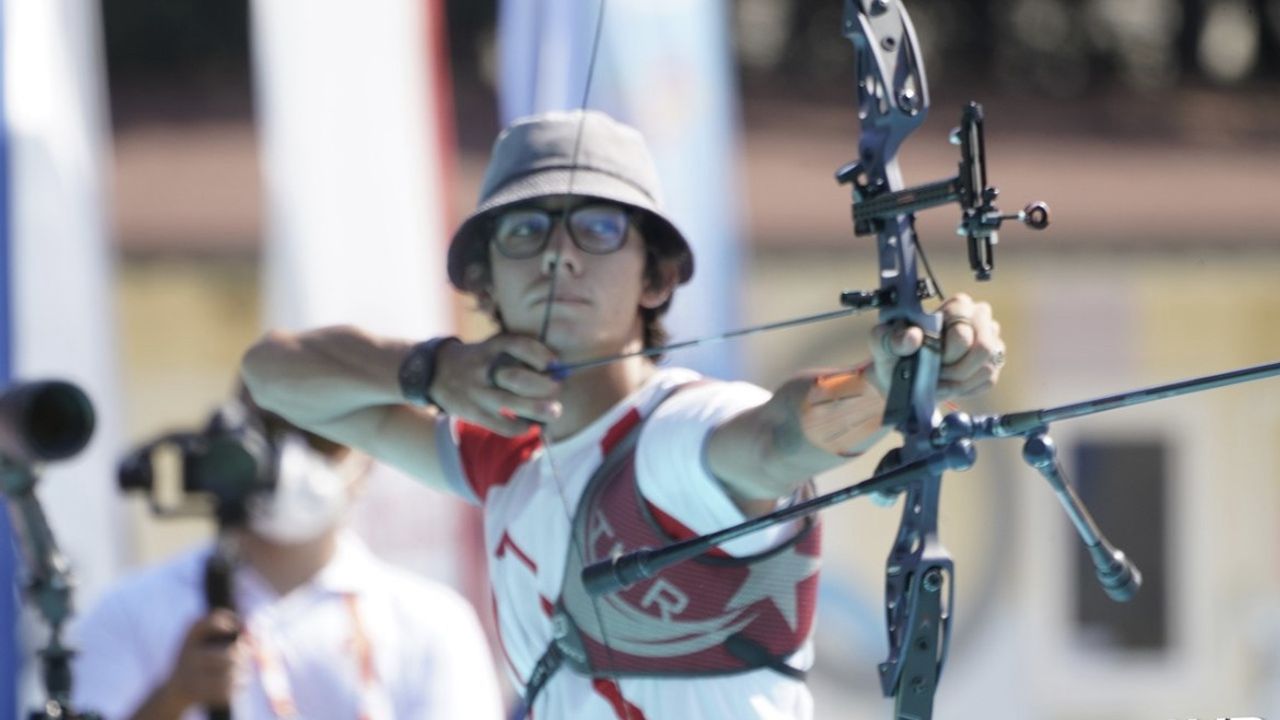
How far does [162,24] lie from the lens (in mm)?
8688

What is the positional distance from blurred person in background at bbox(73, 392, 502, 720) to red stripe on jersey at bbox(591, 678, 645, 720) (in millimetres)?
950

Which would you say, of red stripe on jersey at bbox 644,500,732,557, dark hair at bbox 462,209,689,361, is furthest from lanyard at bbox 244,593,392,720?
red stripe on jersey at bbox 644,500,732,557

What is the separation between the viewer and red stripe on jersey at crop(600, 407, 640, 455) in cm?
222

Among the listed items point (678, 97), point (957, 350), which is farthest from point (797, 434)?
point (678, 97)

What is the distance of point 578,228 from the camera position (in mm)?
2273

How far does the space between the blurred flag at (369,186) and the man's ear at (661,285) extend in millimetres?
2102

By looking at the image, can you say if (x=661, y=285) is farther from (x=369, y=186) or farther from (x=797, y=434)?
(x=369, y=186)

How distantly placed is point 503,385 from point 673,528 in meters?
0.22

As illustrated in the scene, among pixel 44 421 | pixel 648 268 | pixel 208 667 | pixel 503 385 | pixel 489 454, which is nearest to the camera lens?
pixel 503 385

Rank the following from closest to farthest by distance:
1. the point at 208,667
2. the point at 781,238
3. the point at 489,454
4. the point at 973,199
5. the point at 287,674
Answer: the point at 973,199 < the point at 489,454 < the point at 208,667 < the point at 287,674 < the point at 781,238

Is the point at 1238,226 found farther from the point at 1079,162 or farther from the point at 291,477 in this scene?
the point at 291,477

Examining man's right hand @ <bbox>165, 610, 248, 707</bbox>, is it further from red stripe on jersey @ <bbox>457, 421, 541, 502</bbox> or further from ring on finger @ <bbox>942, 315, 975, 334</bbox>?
ring on finger @ <bbox>942, 315, 975, 334</bbox>

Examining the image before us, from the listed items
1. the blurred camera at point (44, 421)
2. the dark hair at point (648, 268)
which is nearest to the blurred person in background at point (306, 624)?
the blurred camera at point (44, 421)

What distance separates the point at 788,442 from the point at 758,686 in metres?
0.31
